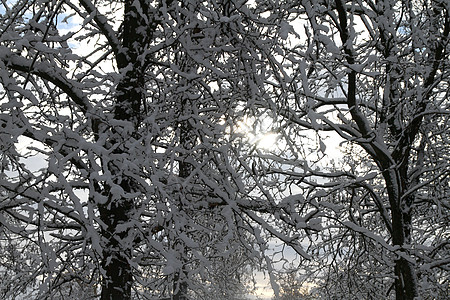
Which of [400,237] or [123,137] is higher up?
[400,237]

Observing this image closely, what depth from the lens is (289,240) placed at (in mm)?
3965

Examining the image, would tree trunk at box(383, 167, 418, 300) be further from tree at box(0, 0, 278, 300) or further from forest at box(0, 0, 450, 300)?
tree at box(0, 0, 278, 300)

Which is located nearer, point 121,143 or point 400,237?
point 121,143

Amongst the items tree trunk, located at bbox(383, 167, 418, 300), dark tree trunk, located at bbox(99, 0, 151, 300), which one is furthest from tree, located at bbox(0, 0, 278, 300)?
tree trunk, located at bbox(383, 167, 418, 300)

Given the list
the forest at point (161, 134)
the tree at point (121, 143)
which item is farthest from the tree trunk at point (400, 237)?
the tree at point (121, 143)

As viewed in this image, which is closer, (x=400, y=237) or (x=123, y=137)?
(x=123, y=137)

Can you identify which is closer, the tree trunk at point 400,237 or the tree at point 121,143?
the tree at point 121,143

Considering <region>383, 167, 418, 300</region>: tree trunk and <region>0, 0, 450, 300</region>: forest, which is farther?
<region>383, 167, 418, 300</region>: tree trunk

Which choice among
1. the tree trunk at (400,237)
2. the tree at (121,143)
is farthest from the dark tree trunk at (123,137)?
the tree trunk at (400,237)

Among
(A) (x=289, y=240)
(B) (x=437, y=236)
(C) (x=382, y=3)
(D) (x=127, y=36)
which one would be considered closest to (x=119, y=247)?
(A) (x=289, y=240)

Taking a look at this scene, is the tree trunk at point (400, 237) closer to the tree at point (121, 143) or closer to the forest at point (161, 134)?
the forest at point (161, 134)

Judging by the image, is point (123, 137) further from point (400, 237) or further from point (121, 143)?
point (400, 237)

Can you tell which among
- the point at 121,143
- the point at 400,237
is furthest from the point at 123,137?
the point at 400,237

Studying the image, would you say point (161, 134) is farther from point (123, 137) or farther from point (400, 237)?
point (400, 237)
